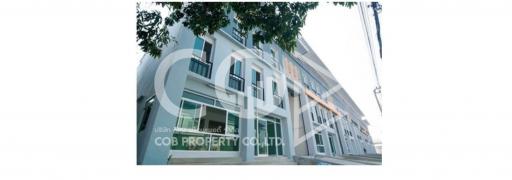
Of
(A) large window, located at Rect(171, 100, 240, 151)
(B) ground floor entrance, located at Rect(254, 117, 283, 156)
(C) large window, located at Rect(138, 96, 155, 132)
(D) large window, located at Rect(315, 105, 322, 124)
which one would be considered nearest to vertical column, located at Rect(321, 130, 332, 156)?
(D) large window, located at Rect(315, 105, 322, 124)

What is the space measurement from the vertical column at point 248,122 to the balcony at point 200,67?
2.57 feet

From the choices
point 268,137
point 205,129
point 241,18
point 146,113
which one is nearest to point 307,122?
point 268,137

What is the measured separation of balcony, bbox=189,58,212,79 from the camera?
3617mm

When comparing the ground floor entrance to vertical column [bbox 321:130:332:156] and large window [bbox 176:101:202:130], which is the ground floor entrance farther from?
vertical column [bbox 321:130:332:156]

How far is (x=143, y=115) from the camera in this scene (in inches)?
114

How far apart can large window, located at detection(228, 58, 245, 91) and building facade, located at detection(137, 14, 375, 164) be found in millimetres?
20

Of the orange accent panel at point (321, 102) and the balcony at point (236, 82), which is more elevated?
the balcony at point (236, 82)

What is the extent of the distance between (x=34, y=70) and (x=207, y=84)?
2.17 metres

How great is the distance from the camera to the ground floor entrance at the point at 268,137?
3670 mm

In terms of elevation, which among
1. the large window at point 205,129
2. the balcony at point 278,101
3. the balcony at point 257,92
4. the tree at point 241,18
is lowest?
the large window at point 205,129

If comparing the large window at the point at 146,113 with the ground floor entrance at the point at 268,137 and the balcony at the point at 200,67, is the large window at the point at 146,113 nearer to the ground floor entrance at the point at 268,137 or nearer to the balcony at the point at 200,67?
the balcony at the point at 200,67

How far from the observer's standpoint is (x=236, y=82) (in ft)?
13.5

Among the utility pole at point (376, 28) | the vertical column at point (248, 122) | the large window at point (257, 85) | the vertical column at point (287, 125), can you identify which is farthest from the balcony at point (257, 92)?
the utility pole at point (376, 28)

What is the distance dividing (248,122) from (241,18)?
6.36ft
